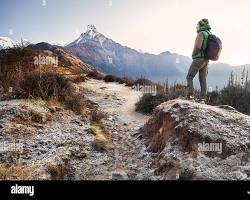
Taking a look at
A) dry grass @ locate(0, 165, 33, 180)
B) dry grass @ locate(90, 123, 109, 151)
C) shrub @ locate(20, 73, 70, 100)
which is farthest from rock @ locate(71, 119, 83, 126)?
dry grass @ locate(0, 165, 33, 180)

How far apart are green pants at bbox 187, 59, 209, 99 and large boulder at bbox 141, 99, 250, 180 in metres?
3.32

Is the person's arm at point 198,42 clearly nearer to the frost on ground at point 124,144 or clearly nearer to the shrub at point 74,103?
the frost on ground at point 124,144

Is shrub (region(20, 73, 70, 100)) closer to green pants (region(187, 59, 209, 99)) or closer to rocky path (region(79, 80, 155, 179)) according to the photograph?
rocky path (region(79, 80, 155, 179))

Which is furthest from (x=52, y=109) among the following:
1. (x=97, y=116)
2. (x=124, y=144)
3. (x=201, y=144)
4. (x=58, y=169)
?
(x=201, y=144)

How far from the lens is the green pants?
34.8 ft

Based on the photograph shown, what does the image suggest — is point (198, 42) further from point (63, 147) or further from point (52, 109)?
point (63, 147)

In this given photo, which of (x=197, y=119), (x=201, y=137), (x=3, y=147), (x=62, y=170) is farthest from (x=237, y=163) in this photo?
(x=3, y=147)

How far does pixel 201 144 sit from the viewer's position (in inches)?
230

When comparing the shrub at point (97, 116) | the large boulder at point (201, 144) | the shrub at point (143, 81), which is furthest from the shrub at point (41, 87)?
the shrub at point (143, 81)

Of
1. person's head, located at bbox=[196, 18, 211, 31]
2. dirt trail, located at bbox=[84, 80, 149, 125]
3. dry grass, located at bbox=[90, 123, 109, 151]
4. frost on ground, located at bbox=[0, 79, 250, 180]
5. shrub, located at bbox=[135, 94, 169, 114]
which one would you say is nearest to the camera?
frost on ground, located at bbox=[0, 79, 250, 180]

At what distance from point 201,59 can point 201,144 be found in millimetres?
5035

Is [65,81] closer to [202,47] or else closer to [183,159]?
[202,47]

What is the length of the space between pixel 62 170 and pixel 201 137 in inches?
84.8

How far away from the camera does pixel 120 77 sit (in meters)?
23.2
